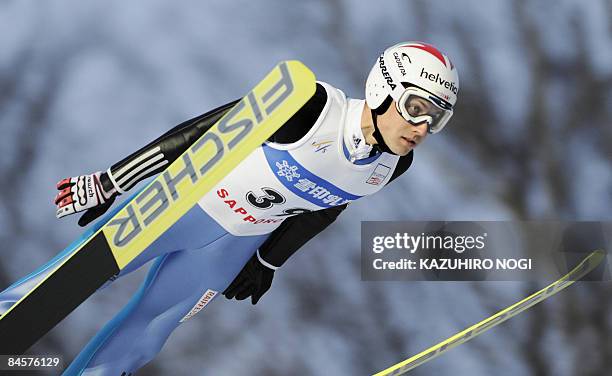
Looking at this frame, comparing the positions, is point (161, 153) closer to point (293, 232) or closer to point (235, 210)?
point (235, 210)

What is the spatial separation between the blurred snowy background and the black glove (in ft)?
2.08

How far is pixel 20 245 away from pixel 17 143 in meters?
0.40

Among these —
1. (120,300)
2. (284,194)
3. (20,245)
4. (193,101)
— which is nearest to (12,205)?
(20,245)

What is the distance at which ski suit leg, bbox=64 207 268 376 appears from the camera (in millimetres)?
2482


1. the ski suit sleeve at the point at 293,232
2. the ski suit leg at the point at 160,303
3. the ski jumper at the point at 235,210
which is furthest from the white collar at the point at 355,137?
the ski suit leg at the point at 160,303

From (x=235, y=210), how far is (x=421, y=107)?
0.62 metres

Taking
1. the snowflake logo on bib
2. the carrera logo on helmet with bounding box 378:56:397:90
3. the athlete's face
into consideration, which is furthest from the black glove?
the carrera logo on helmet with bounding box 378:56:397:90

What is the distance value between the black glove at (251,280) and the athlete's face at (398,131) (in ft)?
2.36

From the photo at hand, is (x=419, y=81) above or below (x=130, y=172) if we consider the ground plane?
above

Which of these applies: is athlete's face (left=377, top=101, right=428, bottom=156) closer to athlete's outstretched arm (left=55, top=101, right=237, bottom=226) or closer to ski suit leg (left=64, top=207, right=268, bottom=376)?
athlete's outstretched arm (left=55, top=101, right=237, bottom=226)

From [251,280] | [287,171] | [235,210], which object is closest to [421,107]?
[287,171]

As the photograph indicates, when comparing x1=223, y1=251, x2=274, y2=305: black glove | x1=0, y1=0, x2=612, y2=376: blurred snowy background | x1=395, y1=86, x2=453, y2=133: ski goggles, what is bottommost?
x1=223, y1=251, x2=274, y2=305: black glove

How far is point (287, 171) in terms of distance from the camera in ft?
7.28

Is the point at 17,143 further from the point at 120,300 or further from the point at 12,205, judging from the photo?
the point at 120,300
